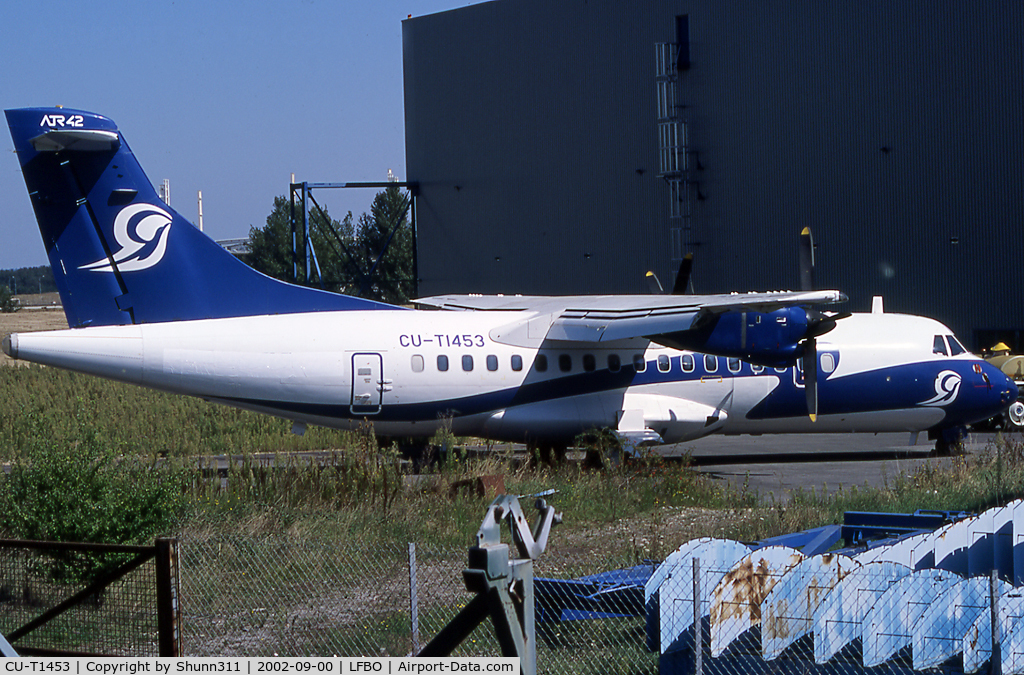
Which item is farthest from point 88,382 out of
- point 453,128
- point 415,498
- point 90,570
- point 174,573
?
point 174,573

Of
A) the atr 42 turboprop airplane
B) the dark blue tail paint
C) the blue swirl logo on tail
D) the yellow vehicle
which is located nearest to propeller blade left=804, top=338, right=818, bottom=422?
the atr 42 turboprop airplane

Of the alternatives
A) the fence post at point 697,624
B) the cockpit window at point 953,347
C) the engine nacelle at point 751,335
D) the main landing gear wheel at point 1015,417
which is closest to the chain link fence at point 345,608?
the fence post at point 697,624

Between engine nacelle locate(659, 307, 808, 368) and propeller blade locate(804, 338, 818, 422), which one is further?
propeller blade locate(804, 338, 818, 422)

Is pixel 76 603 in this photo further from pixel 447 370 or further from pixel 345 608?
pixel 447 370

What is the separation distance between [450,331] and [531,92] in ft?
83.8

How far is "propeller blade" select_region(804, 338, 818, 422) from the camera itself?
18797 millimetres

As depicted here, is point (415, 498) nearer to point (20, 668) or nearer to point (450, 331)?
point (450, 331)

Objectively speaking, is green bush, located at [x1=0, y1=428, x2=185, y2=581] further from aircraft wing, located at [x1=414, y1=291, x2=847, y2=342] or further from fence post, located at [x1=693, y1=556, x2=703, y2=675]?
aircraft wing, located at [x1=414, y1=291, x2=847, y2=342]

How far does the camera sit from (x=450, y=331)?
18109 millimetres

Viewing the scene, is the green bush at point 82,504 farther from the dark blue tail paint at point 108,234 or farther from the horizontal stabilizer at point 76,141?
the horizontal stabilizer at point 76,141

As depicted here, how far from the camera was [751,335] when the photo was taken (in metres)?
Answer: 18.1

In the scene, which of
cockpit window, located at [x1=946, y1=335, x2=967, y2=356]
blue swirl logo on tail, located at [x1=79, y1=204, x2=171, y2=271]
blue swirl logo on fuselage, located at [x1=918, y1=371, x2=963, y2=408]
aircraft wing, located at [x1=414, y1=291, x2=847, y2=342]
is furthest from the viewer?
cockpit window, located at [x1=946, y1=335, x2=967, y2=356]

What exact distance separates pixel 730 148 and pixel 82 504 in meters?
29.9

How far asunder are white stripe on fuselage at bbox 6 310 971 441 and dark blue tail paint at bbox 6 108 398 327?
604 millimetres
